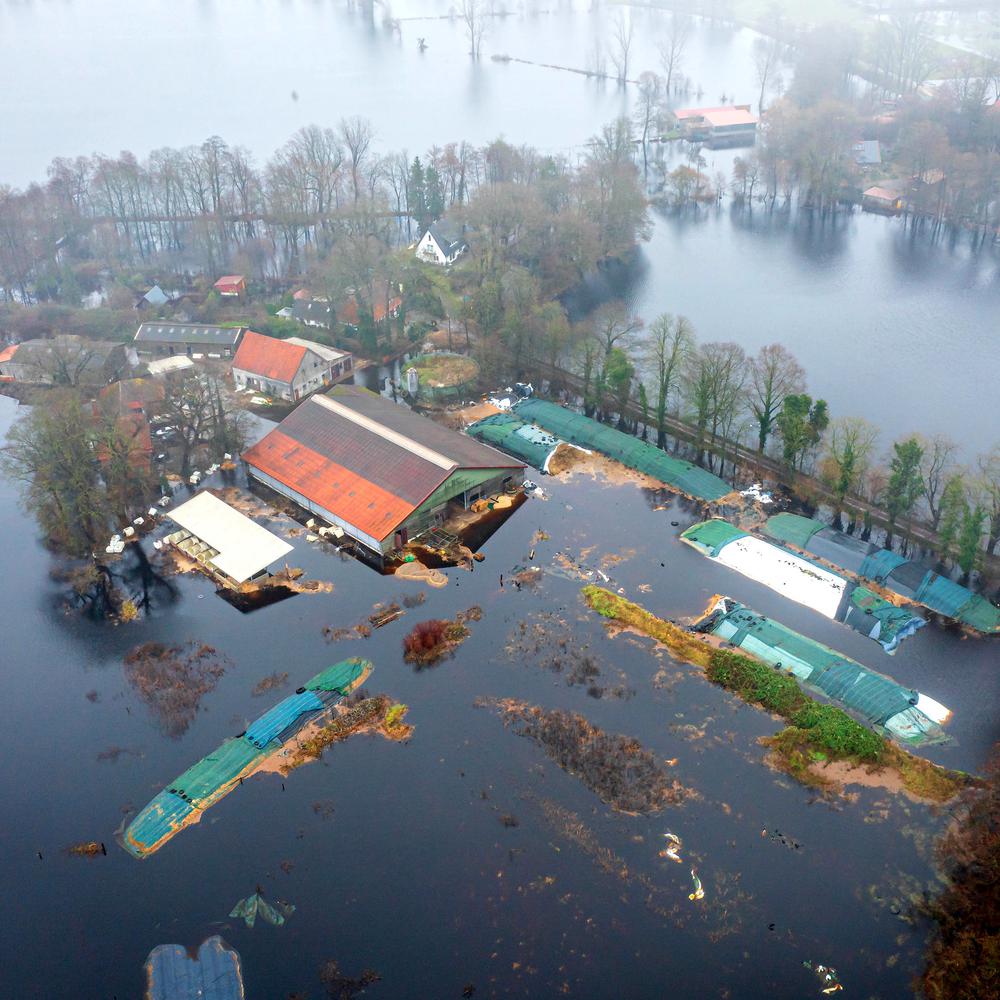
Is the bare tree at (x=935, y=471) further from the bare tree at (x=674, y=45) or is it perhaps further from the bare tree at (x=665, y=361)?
the bare tree at (x=674, y=45)

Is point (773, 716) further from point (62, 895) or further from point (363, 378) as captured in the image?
point (363, 378)

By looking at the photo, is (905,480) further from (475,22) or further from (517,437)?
(475,22)

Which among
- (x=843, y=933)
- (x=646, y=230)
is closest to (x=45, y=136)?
(x=646, y=230)

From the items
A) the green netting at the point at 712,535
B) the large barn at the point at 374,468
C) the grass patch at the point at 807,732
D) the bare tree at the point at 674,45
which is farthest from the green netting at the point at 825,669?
the bare tree at the point at 674,45

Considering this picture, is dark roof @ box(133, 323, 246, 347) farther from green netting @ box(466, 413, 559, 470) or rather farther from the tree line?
green netting @ box(466, 413, 559, 470)

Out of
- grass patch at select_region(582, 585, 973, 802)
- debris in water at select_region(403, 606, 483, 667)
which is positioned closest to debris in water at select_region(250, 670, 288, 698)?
debris in water at select_region(403, 606, 483, 667)

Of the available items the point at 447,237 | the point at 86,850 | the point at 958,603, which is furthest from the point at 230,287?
the point at 958,603
